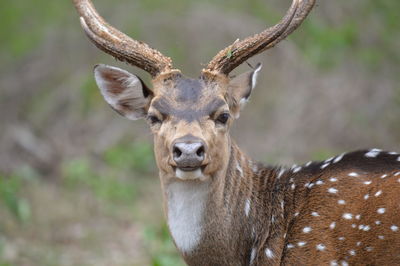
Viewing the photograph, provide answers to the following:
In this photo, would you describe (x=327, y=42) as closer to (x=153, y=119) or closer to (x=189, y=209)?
(x=153, y=119)

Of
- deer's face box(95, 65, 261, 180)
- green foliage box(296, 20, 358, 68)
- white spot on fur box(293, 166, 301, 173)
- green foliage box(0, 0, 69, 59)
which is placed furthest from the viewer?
green foliage box(0, 0, 69, 59)

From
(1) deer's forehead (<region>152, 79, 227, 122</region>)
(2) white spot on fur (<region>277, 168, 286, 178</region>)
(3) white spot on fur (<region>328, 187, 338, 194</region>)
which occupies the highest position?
(1) deer's forehead (<region>152, 79, 227, 122</region>)

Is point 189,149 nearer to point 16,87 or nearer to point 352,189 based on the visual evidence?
point 352,189

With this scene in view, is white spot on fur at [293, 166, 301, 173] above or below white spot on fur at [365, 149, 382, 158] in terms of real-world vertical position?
below

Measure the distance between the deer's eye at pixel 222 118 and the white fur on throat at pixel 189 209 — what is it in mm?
486

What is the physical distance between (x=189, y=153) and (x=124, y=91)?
3.79ft

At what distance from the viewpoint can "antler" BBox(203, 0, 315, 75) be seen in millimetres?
6082

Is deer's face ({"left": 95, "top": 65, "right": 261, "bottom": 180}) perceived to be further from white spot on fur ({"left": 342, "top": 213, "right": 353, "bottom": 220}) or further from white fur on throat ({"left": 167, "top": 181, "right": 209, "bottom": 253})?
white spot on fur ({"left": 342, "top": 213, "right": 353, "bottom": 220})

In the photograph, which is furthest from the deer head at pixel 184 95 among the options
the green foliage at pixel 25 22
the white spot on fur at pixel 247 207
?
the green foliage at pixel 25 22

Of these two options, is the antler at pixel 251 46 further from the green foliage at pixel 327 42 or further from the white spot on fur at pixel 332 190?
the green foliage at pixel 327 42

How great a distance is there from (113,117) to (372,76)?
4178 millimetres

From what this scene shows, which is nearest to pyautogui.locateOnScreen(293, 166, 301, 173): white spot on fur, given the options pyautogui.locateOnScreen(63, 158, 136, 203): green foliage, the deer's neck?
the deer's neck

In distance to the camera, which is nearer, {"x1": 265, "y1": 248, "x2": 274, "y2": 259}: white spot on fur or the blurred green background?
{"x1": 265, "y1": 248, "x2": 274, "y2": 259}: white spot on fur

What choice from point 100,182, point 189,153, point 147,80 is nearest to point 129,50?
point 189,153
